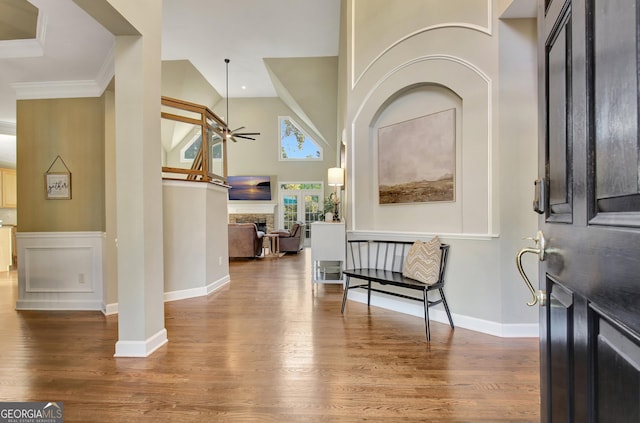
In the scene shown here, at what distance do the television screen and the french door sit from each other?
1.70ft

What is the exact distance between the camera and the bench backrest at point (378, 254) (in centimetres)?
344

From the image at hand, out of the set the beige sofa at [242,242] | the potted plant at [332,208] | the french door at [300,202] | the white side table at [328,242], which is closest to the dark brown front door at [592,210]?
the white side table at [328,242]

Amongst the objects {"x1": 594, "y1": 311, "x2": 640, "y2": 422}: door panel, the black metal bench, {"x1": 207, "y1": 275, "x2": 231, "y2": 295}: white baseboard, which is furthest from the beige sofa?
{"x1": 594, "y1": 311, "x2": 640, "y2": 422}: door panel

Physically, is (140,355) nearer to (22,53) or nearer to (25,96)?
(22,53)

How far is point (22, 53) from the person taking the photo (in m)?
2.95

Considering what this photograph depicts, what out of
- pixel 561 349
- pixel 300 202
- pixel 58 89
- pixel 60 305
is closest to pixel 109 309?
pixel 60 305

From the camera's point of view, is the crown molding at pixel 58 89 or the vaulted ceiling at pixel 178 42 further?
the crown molding at pixel 58 89

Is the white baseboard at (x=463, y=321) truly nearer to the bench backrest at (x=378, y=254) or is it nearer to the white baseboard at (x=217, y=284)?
the bench backrest at (x=378, y=254)

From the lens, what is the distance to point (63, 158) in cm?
366

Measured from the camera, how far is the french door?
36.4 ft

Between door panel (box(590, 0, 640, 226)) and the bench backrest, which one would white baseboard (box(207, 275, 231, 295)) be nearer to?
the bench backrest

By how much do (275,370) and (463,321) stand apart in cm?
185

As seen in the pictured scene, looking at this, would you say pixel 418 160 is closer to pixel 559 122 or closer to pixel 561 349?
pixel 559 122

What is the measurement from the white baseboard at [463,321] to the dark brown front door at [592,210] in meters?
1.97
